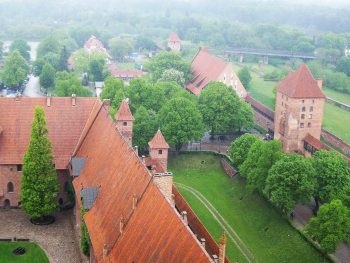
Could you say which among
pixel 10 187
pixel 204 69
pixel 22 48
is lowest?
pixel 10 187

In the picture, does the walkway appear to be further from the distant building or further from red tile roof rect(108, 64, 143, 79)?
red tile roof rect(108, 64, 143, 79)

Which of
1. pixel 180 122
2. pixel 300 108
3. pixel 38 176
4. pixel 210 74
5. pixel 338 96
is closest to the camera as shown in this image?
pixel 38 176

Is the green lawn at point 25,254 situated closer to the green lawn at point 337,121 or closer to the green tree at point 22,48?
the green lawn at point 337,121

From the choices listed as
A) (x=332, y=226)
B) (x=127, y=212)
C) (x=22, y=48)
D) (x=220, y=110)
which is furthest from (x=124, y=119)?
(x=22, y=48)

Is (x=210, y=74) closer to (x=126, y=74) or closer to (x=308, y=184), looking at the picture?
(x=126, y=74)

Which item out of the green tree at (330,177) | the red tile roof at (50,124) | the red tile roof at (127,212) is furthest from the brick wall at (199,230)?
the green tree at (330,177)

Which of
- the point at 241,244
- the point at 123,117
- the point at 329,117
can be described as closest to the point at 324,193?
the point at 241,244

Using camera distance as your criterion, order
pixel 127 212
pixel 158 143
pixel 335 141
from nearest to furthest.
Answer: pixel 127 212 → pixel 158 143 → pixel 335 141

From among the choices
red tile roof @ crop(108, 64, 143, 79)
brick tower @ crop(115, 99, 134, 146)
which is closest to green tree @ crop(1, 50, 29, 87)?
red tile roof @ crop(108, 64, 143, 79)

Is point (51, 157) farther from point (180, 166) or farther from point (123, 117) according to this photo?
→ point (180, 166)
